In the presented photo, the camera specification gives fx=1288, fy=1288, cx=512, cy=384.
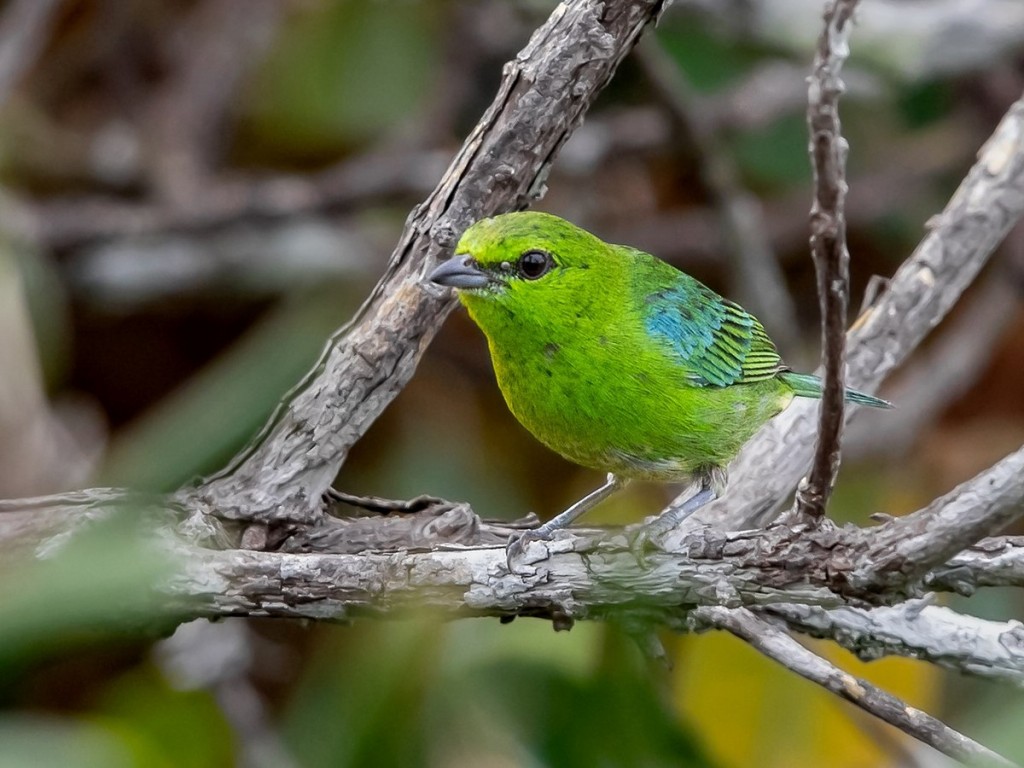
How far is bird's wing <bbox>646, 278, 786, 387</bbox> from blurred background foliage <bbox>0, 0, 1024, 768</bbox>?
0.75 metres

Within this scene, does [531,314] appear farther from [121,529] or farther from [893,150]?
[893,150]

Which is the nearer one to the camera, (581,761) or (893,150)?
(581,761)

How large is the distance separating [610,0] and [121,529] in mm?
1389

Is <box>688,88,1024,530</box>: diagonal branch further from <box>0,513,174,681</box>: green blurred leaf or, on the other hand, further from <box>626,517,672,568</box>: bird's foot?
<box>0,513,174,681</box>: green blurred leaf

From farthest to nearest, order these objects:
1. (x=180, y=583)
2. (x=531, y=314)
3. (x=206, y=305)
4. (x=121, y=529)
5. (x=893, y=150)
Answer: (x=893, y=150)
(x=206, y=305)
(x=531, y=314)
(x=180, y=583)
(x=121, y=529)

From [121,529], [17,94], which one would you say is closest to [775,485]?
[121,529]

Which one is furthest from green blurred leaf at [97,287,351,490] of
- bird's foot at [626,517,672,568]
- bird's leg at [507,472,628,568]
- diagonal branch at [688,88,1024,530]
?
diagonal branch at [688,88,1024,530]

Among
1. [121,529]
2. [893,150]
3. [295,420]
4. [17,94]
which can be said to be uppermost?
[893,150]

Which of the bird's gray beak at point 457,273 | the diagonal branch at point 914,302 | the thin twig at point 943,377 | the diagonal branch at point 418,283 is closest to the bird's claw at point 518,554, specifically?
the diagonal branch at point 418,283

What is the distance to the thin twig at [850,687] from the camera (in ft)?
6.88

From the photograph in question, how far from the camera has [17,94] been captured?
6.01 meters

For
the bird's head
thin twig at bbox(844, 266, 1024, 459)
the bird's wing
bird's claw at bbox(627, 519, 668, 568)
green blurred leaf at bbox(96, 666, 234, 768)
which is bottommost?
green blurred leaf at bbox(96, 666, 234, 768)

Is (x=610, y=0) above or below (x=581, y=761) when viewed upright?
above

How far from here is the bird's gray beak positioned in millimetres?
2760
